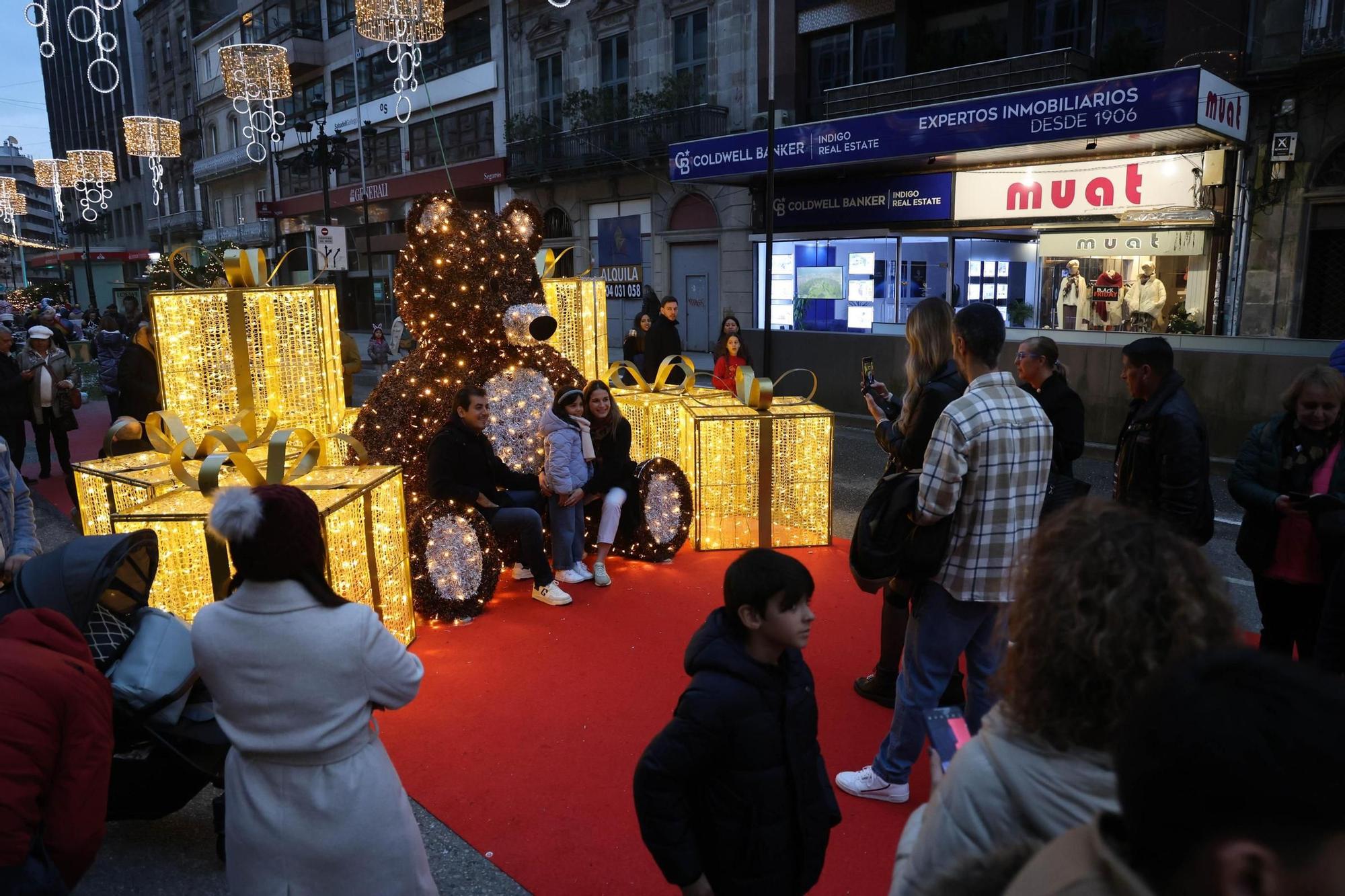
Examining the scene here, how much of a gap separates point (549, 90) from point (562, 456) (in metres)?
21.2

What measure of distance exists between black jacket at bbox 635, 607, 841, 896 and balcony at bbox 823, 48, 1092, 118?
577 inches

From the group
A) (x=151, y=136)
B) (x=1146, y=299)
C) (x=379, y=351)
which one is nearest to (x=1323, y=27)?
(x=1146, y=299)

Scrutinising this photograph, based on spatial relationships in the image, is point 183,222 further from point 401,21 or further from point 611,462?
point 611,462

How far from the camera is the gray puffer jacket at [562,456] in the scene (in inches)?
214

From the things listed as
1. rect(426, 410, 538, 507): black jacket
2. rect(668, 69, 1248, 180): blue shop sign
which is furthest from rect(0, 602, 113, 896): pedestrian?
rect(668, 69, 1248, 180): blue shop sign

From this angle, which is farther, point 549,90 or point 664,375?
point 549,90

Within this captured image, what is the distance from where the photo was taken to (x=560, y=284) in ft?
23.0

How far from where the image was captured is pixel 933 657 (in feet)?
10.2

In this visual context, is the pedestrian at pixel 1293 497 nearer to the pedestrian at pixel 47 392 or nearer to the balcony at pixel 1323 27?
the pedestrian at pixel 47 392

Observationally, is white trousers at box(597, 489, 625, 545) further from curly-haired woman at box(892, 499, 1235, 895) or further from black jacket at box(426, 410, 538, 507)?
curly-haired woman at box(892, 499, 1235, 895)

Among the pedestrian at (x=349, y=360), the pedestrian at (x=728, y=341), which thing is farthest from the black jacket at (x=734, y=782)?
the pedestrian at (x=349, y=360)

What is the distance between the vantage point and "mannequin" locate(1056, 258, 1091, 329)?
14.0m

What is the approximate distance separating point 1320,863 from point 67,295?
49.1m

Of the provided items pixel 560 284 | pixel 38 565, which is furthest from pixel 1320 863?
pixel 560 284
